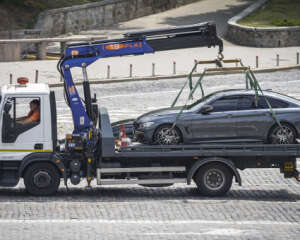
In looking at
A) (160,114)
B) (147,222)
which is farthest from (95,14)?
(147,222)

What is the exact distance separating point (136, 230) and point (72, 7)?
3718cm

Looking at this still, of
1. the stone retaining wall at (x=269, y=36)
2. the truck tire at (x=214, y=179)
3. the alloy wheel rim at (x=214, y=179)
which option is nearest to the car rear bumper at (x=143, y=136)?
the truck tire at (x=214, y=179)

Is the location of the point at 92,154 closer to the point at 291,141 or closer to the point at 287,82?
the point at 291,141

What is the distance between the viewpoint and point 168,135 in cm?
1700

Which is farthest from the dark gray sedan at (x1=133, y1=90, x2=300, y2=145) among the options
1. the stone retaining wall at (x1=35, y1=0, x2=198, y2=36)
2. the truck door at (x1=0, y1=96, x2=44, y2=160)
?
the stone retaining wall at (x1=35, y1=0, x2=198, y2=36)

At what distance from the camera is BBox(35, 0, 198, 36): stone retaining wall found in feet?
158

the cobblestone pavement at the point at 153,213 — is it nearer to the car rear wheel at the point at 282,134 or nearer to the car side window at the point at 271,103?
the car rear wheel at the point at 282,134

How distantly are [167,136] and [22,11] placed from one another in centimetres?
3300

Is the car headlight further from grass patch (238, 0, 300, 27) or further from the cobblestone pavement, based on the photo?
grass patch (238, 0, 300, 27)

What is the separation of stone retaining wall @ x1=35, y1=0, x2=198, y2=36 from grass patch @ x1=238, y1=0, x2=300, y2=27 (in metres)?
7.68

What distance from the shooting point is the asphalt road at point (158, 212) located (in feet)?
44.5

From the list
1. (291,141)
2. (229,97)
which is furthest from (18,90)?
(291,141)

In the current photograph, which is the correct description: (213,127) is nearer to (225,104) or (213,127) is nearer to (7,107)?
(225,104)

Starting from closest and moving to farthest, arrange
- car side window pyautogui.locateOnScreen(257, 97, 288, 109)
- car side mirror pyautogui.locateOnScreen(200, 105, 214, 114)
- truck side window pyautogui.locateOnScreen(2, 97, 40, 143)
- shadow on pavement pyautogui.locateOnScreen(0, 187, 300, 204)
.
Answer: truck side window pyautogui.locateOnScreen(2, 97, 40, 143)
shadow on pavement pyautogui.locateOnScreen(0, 187, 300, 204)
car side mirror pyautogui.locateOnScreen(200, 105, 214, 114)
car side window pyautogui.locateOnScreen(257, 97, 288, 109)
